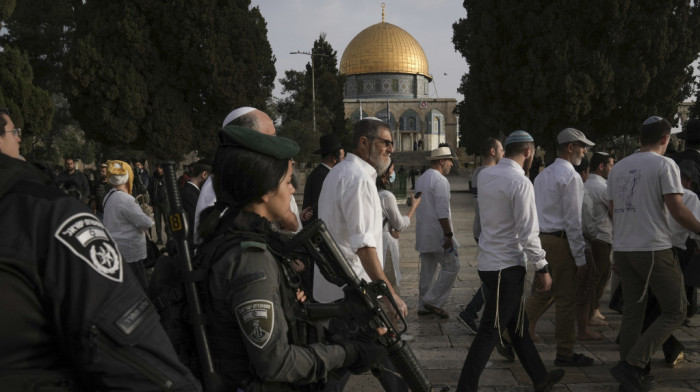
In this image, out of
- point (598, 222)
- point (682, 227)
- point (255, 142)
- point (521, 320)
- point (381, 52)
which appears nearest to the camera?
point (255, 142)

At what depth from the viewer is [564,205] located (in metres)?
4.48

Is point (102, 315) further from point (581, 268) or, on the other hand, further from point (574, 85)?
point (574, 85)

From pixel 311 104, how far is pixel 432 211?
112 ft

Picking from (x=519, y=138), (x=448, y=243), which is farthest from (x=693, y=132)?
(x=448, y=243)

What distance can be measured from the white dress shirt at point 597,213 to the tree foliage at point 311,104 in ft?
78.8

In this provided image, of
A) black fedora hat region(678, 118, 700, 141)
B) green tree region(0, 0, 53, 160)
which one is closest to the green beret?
black fedora hat region(678, 118, 700, 141)

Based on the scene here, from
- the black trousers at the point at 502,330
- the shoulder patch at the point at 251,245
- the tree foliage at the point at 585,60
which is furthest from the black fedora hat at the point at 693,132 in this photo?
the tree foliage at the point at 585,60

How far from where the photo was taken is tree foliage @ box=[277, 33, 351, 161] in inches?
1200

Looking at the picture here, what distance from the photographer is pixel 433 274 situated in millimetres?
6215

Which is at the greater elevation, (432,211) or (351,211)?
(351,211)

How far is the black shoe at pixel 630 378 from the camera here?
12.3 ft

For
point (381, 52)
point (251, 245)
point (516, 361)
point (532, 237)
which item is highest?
point (381, 52)

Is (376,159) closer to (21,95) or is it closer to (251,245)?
(251,245)

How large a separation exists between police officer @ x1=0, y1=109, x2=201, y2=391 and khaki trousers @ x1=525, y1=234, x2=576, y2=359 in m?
3.86
